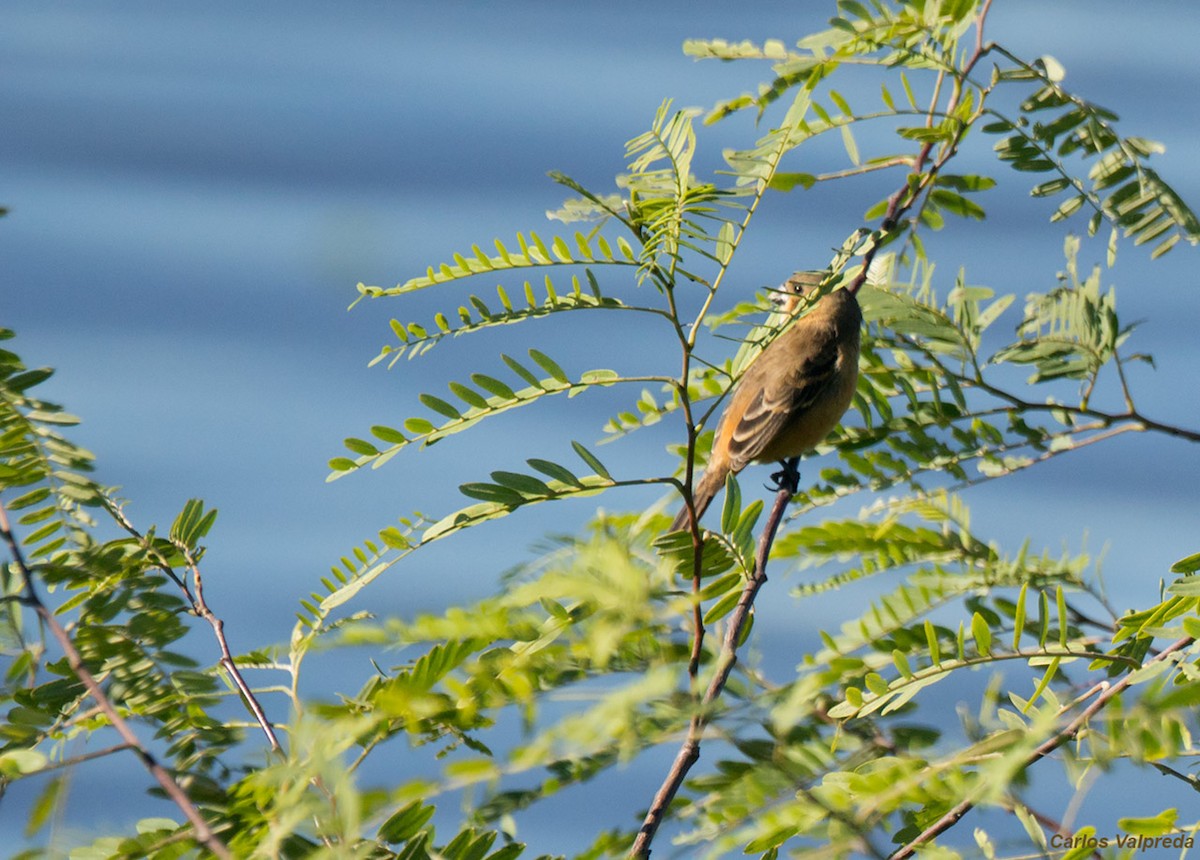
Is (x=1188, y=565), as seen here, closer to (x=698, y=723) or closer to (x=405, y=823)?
(x=698, y=723)

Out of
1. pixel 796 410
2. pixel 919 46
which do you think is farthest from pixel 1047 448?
pixel 796 410

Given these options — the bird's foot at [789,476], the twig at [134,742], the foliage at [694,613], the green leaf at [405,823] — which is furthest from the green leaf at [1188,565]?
the bird's foot at [789,476]

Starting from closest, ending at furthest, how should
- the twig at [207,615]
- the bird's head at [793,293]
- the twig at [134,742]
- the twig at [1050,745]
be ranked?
the twig at [134,742] < the twig at [1050,745] < the twig at [207,615] < the bird's head at [793,293]

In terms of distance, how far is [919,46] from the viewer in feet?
5.07

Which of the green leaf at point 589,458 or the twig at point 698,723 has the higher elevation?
the green leaf at point 589,458

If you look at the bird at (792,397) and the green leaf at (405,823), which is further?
the bird at (792,397)

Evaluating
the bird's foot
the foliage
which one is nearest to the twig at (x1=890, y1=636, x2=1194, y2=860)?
the foliage

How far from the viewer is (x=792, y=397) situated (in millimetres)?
3938

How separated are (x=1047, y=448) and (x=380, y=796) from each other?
4.63ft

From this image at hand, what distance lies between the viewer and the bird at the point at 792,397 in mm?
3795

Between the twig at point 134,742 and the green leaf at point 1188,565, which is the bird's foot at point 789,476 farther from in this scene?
the twig at point 134,742

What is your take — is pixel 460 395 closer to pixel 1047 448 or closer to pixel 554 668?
pixel 554 668

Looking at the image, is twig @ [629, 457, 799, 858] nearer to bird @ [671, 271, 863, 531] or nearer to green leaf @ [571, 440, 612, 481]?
green leaf @ [571, 440, 612, 481]

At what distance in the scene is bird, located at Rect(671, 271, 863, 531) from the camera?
3795 mm
